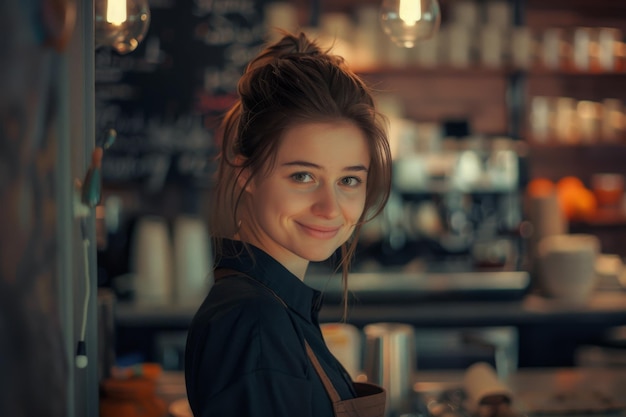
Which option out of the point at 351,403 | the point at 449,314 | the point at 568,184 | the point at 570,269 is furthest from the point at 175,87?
the point at 351,403

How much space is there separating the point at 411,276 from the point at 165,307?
1.18 metres

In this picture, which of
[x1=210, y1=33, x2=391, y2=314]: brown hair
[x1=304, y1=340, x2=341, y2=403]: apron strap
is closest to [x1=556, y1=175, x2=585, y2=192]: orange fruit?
[x1=210, y1=33, x2=391, y2=314]: brown hair

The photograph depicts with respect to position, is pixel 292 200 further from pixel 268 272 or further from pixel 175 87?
pixel 175 87

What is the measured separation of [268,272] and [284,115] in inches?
8.3

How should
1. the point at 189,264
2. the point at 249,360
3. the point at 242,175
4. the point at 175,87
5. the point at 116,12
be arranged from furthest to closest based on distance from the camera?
the point at 175,87 < the point at 189,264 < the point at 116,12 < the point at 242,175 < the point at 249,360

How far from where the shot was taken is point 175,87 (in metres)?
4.40

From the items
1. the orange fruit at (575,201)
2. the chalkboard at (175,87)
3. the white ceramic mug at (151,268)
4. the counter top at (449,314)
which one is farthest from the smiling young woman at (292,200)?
the orange fruit at (575,201)

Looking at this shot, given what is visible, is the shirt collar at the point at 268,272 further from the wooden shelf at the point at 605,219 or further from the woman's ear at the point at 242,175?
the wooden shelf at the point at 605,219

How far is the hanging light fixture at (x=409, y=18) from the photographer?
1.78 metres

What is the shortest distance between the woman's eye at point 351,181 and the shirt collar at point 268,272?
143 millimetres

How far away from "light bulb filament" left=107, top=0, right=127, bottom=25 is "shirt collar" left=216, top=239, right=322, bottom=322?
699 millimetres

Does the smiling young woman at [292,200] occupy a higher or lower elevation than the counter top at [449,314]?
higher

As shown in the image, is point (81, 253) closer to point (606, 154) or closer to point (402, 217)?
point (402, 217)

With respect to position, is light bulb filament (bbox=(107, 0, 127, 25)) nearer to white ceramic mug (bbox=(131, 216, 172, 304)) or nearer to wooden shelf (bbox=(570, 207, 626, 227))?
white ceramic mug (bbox=(131, 216, 172, 304))
